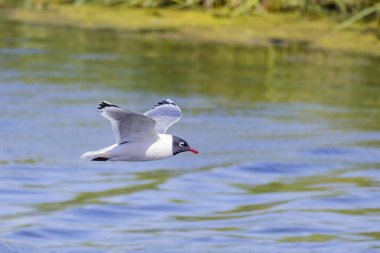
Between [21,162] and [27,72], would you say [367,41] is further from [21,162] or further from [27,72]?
[21,162]

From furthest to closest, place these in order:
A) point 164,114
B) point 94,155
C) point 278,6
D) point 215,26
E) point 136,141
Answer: point 278,6 → point 215,26 → point 164,114 → point 136,141 → point 94,155

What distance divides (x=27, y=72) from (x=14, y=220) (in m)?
5.84

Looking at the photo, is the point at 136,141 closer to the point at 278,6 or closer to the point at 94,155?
the point at 94,155

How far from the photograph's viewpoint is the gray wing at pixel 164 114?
26.3 ft

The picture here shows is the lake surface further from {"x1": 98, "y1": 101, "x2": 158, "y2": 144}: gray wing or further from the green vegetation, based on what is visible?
{"x1": 98, "y1": 101, "x2": 158, "y2": 144}: gray wing

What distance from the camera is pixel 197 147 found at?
39.7ft

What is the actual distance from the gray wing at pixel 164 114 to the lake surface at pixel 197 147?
4.23ft

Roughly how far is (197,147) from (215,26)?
20.6ft

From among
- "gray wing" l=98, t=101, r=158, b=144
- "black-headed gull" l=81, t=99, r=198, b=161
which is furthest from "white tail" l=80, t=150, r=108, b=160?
"gray wing" l=98, t=101, r=158, b=144

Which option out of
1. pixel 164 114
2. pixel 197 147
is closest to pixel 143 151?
pixel 164 114

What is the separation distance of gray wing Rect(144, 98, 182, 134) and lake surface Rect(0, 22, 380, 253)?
1290mm

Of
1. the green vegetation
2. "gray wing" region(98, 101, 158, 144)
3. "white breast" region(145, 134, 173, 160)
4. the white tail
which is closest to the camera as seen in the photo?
the white tail

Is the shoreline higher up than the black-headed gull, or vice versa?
the shoreline

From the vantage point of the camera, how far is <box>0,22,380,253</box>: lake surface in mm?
9562
